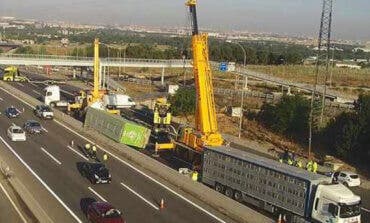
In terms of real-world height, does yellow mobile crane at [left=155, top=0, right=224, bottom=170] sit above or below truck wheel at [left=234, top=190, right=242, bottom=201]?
above

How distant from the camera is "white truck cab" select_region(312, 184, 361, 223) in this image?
27.2m

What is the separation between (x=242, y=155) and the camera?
34.8 m

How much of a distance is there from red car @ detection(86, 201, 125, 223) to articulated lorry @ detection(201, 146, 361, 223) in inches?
349

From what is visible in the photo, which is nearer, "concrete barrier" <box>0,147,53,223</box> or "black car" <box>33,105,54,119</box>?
"concrete barrier" <box>0,147,53,223</box>

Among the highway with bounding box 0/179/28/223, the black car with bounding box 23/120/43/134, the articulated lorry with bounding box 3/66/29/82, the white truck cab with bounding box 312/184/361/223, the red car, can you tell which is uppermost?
the white truck cab with bounding box 312/184/361/223

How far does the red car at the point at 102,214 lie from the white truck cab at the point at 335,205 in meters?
10.3

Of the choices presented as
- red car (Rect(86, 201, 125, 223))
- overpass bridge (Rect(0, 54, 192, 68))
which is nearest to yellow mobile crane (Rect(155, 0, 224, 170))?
red car (Rect(86, 201, 125, 223))

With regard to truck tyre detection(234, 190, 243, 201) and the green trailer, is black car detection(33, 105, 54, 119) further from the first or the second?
truck tyre detection(234, 190, 243, 201)

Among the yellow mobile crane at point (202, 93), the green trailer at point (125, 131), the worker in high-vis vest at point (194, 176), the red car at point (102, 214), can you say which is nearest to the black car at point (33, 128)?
the green trailer at point (125, 131)

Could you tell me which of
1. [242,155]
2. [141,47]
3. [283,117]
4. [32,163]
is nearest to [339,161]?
[283,117]

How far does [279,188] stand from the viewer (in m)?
30.4

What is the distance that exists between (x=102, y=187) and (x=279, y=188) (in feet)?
40.1

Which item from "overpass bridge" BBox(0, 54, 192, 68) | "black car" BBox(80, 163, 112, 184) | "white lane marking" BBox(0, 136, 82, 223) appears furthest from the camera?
"overpass bridge" BBox(0, 54, 192, 68)

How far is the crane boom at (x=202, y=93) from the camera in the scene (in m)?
44.2
